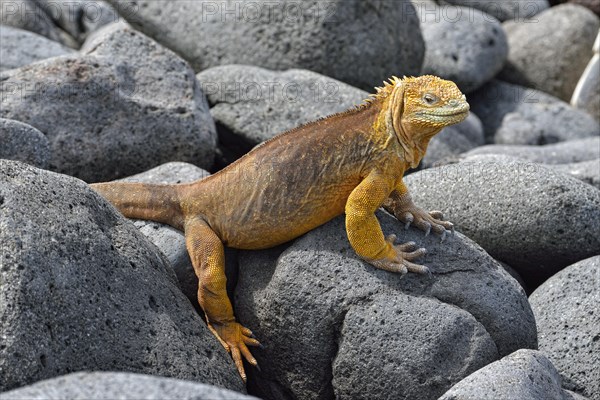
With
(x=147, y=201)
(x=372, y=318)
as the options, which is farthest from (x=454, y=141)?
(x=372, y=318)

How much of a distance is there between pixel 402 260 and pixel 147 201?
1.70 m

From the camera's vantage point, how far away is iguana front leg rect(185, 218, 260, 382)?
233 inches

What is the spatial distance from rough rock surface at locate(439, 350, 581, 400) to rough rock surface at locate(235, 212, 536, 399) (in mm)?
422

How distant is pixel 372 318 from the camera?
5.65m

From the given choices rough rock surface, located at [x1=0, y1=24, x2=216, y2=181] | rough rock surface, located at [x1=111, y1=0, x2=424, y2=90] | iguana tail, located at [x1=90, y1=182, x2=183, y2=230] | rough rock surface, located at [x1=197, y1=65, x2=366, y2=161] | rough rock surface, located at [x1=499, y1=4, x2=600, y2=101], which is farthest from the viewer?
rough rock surface, located at [x1=499, y1=4, x2=600, y2=101]

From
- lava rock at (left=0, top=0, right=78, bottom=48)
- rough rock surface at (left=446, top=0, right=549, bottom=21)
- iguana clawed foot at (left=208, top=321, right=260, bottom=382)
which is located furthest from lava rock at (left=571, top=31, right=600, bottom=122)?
iguana clawed foot at (left=208, top=321, right=260, bottom=382)

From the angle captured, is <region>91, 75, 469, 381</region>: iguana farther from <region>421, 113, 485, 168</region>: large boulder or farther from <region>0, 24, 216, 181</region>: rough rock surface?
<region>421, 113, 485, 168</region>: large boulder

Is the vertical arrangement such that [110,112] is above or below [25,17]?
above

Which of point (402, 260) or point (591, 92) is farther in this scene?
point (591, 92)

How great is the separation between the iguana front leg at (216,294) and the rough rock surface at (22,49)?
11.5ft

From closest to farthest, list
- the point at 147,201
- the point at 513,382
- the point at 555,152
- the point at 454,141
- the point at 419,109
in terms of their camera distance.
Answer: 1. the point at 513,382
2. the point at 419,109
3. the point at 147,201
4. the point at 555,152
5. the point at 454,141

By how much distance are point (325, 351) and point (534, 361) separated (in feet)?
4.08

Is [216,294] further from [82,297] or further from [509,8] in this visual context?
[509,8]

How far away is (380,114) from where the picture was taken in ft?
19.6
